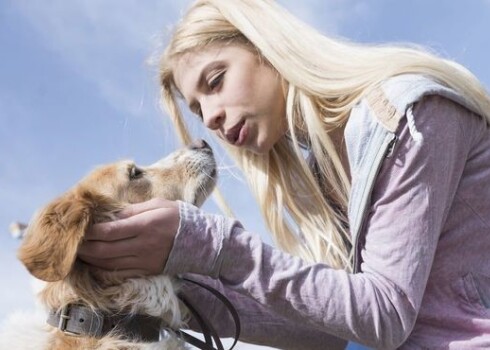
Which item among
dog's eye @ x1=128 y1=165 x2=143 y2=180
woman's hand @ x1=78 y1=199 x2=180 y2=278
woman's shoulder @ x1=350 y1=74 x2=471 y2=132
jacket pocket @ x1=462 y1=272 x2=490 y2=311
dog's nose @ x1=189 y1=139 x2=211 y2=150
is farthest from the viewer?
dog's nose @ x1=189 y1=139 x2=211 y2=150

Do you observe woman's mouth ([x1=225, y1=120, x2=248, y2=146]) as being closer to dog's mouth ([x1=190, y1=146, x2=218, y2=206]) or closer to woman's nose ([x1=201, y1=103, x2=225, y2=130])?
woman's nose ([x1=201, y1=103, x2=225, y2=130])

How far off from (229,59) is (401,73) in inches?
35.2

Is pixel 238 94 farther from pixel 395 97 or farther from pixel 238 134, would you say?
pixel 395 97

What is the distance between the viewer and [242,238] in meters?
2.75

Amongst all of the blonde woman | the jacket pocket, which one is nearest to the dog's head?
the blonde woman

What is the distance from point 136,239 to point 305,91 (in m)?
1.07

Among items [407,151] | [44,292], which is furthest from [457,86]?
[44,292]

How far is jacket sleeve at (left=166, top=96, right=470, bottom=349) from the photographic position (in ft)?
8.95

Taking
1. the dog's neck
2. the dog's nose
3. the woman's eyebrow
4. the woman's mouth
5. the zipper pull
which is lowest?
the dog's neck

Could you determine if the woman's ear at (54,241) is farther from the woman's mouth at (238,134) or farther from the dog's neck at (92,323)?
the woman's mouth at (238,134)

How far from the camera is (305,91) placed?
3.27 m

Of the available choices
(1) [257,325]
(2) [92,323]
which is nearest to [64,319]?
(2) [92,323]

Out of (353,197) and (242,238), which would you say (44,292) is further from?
(353,197)

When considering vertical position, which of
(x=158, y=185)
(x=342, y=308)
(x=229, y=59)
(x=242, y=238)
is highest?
(x=229, y=59)
